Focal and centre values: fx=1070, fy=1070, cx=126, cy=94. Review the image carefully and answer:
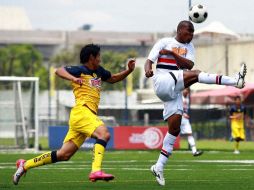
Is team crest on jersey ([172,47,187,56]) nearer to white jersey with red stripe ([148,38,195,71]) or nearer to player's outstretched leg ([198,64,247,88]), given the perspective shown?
white jersey with red stripe ([148,38,195,71])

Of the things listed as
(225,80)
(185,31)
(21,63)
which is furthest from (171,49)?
(21,63)

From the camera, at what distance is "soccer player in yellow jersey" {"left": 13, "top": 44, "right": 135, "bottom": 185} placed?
15859 mm

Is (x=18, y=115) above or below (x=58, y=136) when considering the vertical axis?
above

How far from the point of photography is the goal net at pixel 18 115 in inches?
1382

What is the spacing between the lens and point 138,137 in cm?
3606

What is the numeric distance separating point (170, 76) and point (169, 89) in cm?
22

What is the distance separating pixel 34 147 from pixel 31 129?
1000 mm

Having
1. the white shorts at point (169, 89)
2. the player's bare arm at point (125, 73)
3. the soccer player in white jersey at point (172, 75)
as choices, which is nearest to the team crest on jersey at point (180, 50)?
the soccer player in white jersey at point (172, 75)

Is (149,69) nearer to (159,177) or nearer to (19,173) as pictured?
(159,177)

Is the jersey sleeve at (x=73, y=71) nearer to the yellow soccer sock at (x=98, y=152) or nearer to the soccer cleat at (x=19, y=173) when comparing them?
the yellow soccer sock at (x=98, y=152)

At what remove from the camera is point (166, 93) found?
17.3 meters

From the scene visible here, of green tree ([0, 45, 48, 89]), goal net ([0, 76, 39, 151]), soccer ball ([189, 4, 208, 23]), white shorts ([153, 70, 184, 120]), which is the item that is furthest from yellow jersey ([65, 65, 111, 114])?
green tree ([0, 45, 48, 89])

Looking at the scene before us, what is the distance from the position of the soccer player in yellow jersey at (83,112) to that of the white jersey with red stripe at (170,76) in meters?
1.34

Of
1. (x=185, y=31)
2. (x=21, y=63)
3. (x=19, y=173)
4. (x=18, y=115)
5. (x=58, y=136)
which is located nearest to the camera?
(x=19, y=173)
